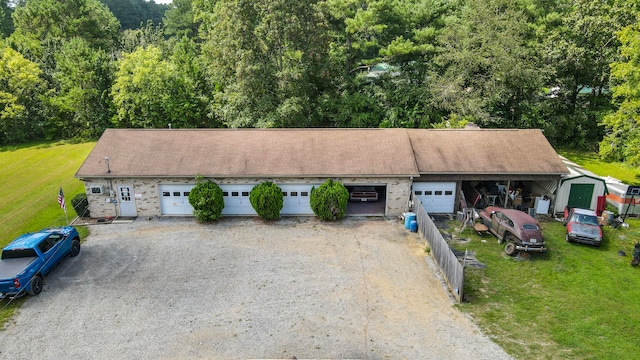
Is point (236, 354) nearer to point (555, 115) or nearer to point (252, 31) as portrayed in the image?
point (252, 31)

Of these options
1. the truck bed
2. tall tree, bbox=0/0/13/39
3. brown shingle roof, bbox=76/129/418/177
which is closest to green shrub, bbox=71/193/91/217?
brown shingle roof, bbox=76/129/418/177

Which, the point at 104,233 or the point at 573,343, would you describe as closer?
the point at 573,343

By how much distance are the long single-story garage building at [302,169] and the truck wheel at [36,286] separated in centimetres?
664

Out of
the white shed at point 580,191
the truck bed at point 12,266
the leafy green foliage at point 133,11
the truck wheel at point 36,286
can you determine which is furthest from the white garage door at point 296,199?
the leafy green foliage at point 133,11

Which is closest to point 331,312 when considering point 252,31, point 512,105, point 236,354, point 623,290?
point 236,354

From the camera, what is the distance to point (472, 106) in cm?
2988

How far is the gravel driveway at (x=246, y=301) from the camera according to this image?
12.2 m

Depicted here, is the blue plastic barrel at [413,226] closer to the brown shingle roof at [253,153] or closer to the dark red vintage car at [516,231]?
the brown shingle roof at [253,153]

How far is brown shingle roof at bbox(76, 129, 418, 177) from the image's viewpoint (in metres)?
20.8

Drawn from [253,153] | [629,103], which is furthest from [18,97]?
[629,103]

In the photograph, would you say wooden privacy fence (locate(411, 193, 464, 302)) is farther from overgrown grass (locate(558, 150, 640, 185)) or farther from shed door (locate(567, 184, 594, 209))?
overgrown grass (locate(558, 150, 640, 185))

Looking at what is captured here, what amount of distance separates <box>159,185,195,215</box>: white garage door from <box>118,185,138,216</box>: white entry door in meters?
1.44

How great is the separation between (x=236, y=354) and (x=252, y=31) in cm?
2141

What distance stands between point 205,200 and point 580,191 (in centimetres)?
1883
